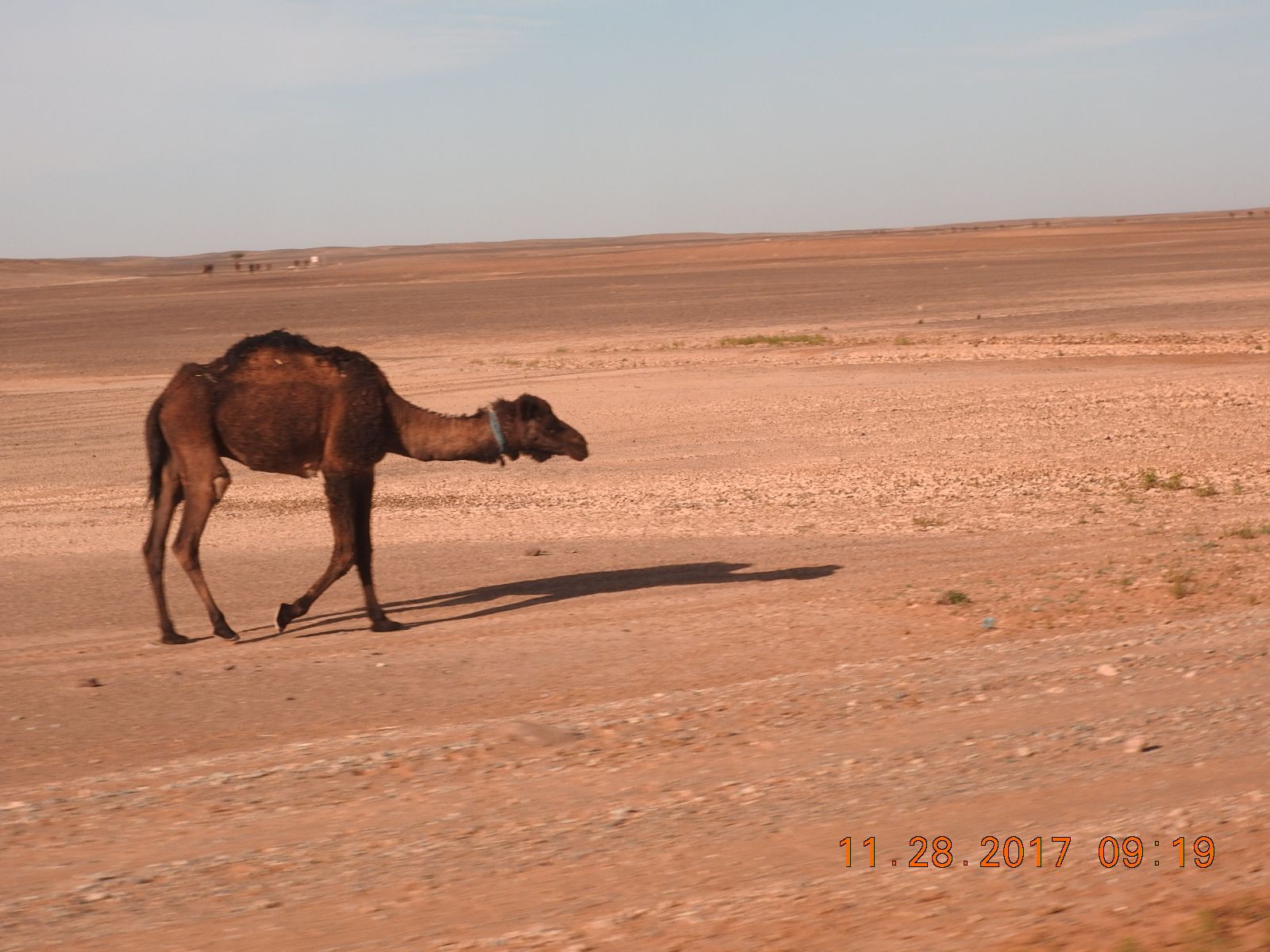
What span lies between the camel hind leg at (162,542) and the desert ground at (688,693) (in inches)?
9.5

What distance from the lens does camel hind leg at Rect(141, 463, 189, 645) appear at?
33.4 ft

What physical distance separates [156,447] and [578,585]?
131 inches

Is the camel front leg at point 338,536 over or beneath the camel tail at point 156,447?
beneath

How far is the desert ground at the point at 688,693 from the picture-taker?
5383 millimetres

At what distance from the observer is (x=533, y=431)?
10.5m

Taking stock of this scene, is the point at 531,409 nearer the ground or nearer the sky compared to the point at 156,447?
nearer the sky

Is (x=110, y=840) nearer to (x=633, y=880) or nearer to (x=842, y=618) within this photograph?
(x=633, y=880)

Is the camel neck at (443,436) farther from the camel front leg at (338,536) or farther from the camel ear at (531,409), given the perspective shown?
the camel front leg at (338,536)

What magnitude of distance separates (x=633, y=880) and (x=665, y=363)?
23.7m

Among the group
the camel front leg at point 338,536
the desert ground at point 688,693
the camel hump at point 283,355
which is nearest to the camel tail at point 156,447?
the camel hump at point 283,355
